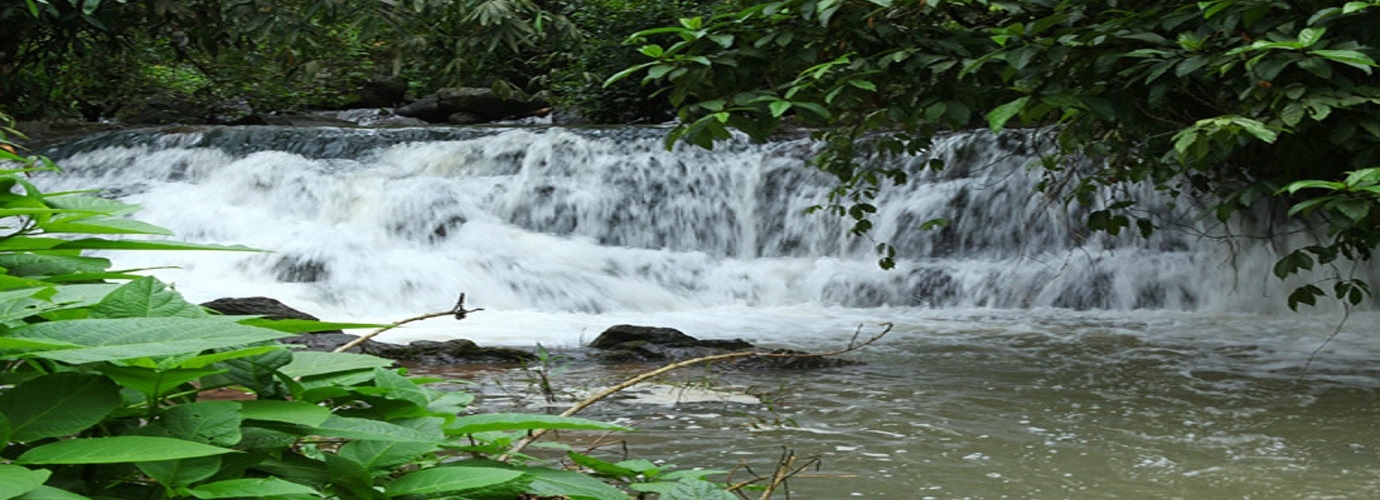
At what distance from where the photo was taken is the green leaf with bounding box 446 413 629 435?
1.69 meters

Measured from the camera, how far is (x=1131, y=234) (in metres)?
10.1

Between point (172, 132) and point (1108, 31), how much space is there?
9.98 m

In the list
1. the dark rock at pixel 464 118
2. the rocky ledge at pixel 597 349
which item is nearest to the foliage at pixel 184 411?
the rocky ledge at pixel 597 349

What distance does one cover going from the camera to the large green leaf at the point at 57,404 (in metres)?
1.39

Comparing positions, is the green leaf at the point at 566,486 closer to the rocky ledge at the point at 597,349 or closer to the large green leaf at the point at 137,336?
the large green leaf at the point at 137,336

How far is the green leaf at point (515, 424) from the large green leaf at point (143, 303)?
351 millimetres

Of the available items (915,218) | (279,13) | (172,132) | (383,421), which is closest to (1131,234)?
(915,218)

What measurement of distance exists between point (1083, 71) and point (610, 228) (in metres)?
6.53

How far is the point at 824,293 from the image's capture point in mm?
9977

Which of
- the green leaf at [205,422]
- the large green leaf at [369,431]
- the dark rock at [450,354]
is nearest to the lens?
the green leaf at [205,422]

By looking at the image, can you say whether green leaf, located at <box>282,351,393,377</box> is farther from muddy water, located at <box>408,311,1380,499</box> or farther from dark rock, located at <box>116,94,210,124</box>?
dark rock, located at <box>116,94,210,124</box>

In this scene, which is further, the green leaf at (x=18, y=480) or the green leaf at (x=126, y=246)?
the green leaf at (x=126, y=246)

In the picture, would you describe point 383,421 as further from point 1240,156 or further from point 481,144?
point 481,144

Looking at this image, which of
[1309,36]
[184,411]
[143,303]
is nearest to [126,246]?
[143,303]
